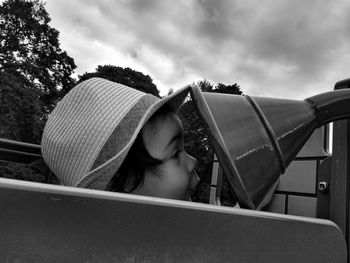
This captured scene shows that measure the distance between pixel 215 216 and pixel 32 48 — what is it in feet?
60.9

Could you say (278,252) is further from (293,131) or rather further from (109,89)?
(109,89)

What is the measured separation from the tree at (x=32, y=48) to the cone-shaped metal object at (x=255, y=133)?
52.3 ft

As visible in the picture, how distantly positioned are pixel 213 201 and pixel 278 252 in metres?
1.58

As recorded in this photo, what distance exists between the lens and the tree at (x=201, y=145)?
4.32ft

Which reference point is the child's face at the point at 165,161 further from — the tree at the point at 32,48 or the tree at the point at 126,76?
the tree at the point at 126,76

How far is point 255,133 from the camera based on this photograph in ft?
2.65

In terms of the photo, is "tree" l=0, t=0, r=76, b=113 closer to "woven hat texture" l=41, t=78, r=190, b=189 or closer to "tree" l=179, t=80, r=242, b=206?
"tree" l=179, t=80, r=242, b=206

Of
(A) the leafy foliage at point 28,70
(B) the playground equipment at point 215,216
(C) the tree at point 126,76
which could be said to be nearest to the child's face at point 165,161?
(B) the playground equipment at point 215,216

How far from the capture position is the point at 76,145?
0.94 metres

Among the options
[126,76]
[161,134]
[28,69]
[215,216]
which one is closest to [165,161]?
[161,134]

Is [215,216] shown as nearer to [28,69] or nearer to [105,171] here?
[105,171]

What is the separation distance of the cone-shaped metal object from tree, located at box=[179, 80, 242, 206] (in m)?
0.04

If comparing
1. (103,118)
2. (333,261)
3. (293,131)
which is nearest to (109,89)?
(103,118)

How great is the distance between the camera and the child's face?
102 cm
